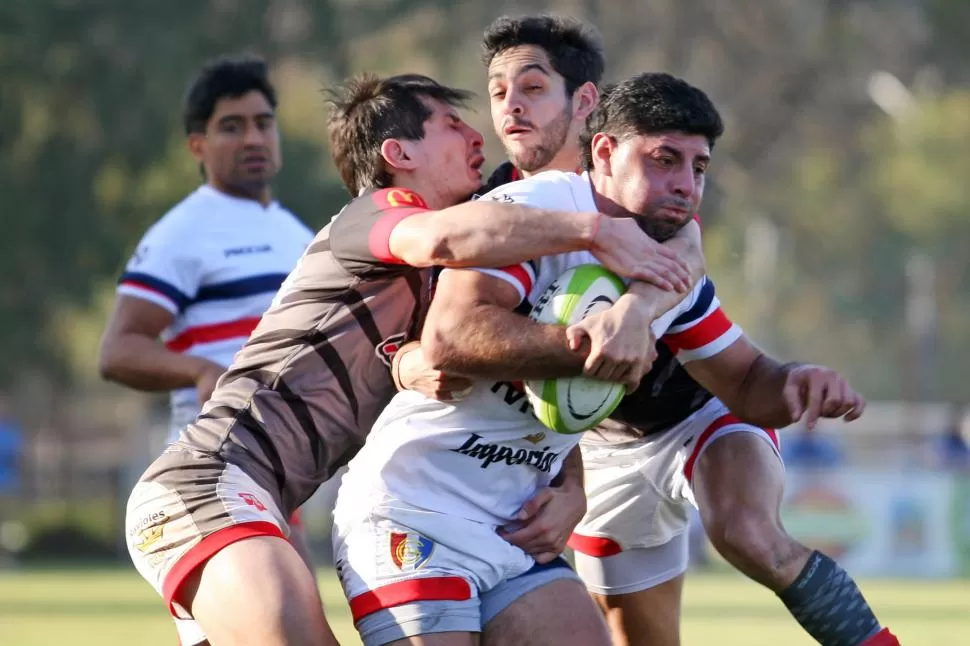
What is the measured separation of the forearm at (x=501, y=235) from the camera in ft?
15.3

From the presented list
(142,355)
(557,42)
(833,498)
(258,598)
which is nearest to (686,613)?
(833,498)

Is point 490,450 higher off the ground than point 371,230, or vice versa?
point 371,230

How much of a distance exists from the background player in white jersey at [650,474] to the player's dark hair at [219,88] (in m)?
1.75

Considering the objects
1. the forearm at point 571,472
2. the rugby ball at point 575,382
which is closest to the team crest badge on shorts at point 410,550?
the rugby ball at point 575,382

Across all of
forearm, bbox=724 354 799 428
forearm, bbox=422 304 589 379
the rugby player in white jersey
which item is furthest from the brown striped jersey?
forearm, bbox=724 354 799 428

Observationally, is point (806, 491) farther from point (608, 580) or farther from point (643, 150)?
point (643, 150)

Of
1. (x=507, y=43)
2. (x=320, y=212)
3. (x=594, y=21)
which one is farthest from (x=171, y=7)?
(x=507, y=43)

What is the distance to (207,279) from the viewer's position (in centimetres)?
747

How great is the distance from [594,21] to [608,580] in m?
34.3

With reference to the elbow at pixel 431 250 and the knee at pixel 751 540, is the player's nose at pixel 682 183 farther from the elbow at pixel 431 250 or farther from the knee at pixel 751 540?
the knee at pixel 751 540

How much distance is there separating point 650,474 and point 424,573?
1801mm

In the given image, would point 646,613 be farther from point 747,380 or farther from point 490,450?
point 490,450

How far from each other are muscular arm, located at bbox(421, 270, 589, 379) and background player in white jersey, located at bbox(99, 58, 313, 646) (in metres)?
2.47

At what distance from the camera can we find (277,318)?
5.14m
